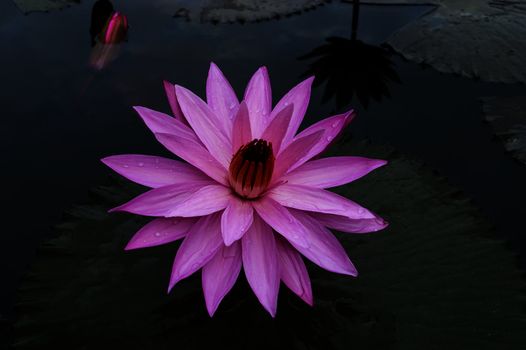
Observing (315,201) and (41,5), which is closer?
(315,201)

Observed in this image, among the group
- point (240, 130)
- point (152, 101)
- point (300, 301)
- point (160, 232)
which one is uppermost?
point (240, 130)

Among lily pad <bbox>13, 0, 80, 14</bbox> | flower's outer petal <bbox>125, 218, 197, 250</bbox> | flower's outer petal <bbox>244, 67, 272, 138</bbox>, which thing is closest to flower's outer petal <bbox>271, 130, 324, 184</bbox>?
flower's outer petal <bbox>244, 67, 272, 138</bbox>

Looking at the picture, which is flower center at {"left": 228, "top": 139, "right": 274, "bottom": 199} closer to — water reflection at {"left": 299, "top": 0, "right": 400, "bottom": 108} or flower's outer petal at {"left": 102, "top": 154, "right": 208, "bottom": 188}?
flower's outer petal at {"left": 102, "top": 154, "right": 208, "bottom": 188}

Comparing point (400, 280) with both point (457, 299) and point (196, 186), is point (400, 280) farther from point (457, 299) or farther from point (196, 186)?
point (196, 186)

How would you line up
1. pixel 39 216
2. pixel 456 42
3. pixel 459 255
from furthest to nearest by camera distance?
pixel 456 42
pixel 39 216
pixel 459 255

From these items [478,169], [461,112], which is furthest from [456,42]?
[478,169]

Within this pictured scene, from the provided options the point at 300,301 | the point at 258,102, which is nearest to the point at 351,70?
the point at 258,102

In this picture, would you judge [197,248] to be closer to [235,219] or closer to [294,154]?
[235,219]
